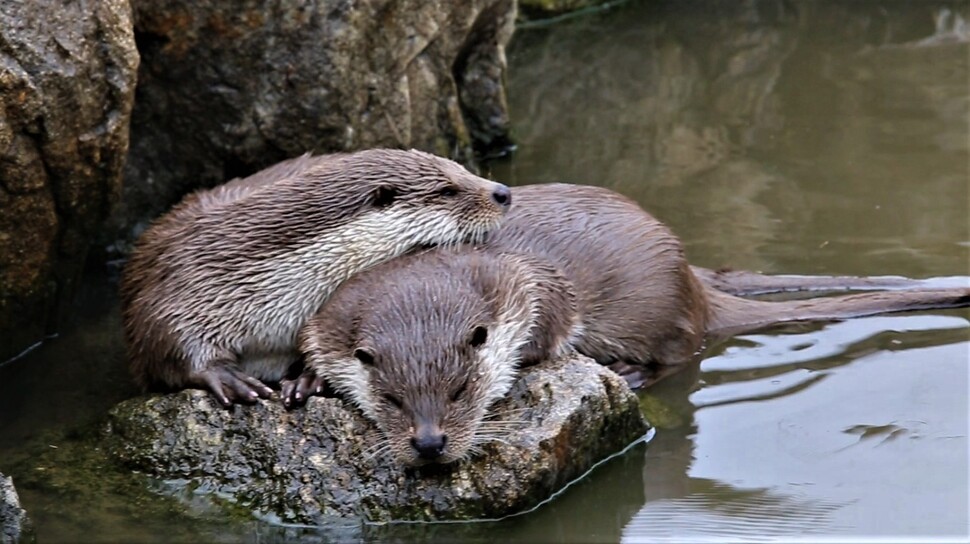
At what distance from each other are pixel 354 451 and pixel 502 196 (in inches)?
38.7

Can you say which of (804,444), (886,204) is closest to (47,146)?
(804,444)

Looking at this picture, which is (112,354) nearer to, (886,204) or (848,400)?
(848,400)

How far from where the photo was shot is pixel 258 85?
5.39 meters

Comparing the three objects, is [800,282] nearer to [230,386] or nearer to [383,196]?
[383,196]

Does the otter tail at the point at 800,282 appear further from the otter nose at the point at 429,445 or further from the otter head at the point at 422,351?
the otter nose at the point at 429,445

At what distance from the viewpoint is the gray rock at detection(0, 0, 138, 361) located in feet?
13.8

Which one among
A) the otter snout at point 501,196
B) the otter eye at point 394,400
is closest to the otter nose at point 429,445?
the otter eye at point 394,400

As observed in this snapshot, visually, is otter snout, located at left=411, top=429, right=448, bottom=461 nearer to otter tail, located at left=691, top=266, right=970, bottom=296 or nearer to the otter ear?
the otter ear

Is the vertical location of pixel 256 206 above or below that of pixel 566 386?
above

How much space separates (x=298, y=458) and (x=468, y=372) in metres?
0.50

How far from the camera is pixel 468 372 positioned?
12.4 feet

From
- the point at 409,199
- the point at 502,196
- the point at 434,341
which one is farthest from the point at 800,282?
the point at 434,341

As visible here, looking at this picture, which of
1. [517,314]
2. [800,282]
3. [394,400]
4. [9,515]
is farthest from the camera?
[800,282]

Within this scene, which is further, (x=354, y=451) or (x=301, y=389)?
(x=301, y=389)
